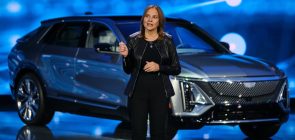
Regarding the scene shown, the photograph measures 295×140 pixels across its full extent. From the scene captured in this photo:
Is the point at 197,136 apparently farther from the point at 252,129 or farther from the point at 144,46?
the point at 144,46

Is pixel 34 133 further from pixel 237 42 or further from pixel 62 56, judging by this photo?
pixel 237 42

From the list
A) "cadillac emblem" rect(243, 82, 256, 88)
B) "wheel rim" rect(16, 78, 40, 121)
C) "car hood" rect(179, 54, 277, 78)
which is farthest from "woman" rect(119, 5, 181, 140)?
"wheel rim" rect(16, 78, 40, 121)

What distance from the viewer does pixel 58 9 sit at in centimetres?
1515

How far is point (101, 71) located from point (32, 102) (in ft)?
5.47

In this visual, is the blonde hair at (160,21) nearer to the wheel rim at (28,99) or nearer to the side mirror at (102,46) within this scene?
the side mirror at (102,46)

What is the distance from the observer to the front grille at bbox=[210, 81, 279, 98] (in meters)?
9.82

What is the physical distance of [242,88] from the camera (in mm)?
9914

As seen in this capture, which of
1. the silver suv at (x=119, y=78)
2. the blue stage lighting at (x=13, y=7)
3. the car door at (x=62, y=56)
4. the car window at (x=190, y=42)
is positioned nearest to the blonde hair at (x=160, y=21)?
the silver suv at (x=119, y=78)

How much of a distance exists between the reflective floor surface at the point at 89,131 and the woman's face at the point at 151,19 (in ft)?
12.3

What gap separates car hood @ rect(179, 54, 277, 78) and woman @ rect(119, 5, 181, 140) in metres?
2.47

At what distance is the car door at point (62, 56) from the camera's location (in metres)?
11.2

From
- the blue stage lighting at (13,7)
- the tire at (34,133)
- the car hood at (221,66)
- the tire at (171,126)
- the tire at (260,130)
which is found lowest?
the tire at (34,133)

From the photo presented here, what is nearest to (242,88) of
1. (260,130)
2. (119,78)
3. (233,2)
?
(260,130)

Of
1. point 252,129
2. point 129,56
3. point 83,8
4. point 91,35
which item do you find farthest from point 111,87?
point 83,8
